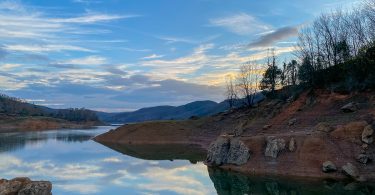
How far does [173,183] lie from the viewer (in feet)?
102

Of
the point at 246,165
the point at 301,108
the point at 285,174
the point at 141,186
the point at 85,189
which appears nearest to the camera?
the point at 85,189

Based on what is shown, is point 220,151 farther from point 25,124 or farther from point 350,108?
point 25,124

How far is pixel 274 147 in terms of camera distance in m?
36.3

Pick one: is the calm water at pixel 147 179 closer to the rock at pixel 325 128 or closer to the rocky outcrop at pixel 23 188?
the rocky outcrop at pixel 23 188

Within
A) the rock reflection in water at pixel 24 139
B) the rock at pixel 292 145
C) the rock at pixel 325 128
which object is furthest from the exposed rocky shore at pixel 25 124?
the rock at pixel 325 128

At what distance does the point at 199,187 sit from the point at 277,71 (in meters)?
69.7

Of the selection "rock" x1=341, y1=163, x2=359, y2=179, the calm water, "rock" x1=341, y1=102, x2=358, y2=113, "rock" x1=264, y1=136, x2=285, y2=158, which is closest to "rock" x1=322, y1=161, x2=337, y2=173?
"rock" x1=341, y1=163, x2=359, y2=179

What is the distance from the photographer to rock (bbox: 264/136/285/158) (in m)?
36.1

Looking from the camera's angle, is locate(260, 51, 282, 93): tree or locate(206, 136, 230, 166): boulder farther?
locate(260, 51, 282, 93): tree

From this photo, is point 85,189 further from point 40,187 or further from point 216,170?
point 216,170

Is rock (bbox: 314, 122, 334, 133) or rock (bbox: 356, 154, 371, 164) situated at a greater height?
rock (bbox: 314, 122, 334, 133)

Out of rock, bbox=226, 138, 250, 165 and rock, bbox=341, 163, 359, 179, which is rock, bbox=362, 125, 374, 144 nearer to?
rock, bbox=341, 163, 359, 179

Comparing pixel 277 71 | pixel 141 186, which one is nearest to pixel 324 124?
pixel 141 186

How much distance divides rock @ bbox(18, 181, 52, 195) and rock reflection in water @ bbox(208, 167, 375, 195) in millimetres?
11952
